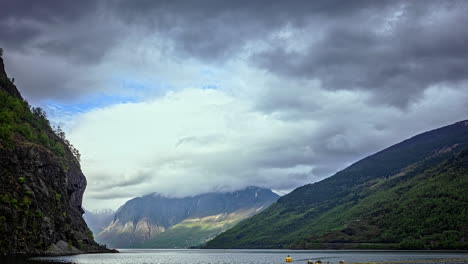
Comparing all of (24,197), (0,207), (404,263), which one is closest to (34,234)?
(24,197)

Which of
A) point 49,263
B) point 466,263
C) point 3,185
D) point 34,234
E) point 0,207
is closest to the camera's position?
point 49,263

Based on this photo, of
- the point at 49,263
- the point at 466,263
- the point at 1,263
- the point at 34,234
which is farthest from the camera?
the point at 34,234

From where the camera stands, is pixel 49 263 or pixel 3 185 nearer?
pixel 49 263

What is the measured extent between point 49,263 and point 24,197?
68071mm

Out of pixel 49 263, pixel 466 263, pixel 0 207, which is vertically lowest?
pixel 466 263

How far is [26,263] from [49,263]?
1008 centimetres

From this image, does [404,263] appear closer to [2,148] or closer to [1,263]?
[1,263]

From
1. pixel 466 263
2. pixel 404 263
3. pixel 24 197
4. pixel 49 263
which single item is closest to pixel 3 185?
pixel 24 197

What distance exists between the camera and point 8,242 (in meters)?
173

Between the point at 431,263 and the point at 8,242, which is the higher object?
the point at 8,242

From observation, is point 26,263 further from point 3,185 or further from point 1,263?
point 3,185

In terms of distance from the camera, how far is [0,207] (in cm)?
17062

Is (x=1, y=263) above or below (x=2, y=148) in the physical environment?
below

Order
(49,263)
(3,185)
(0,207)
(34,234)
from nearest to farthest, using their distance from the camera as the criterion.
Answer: (49,263), (0,207), (3,185), (34,234)
